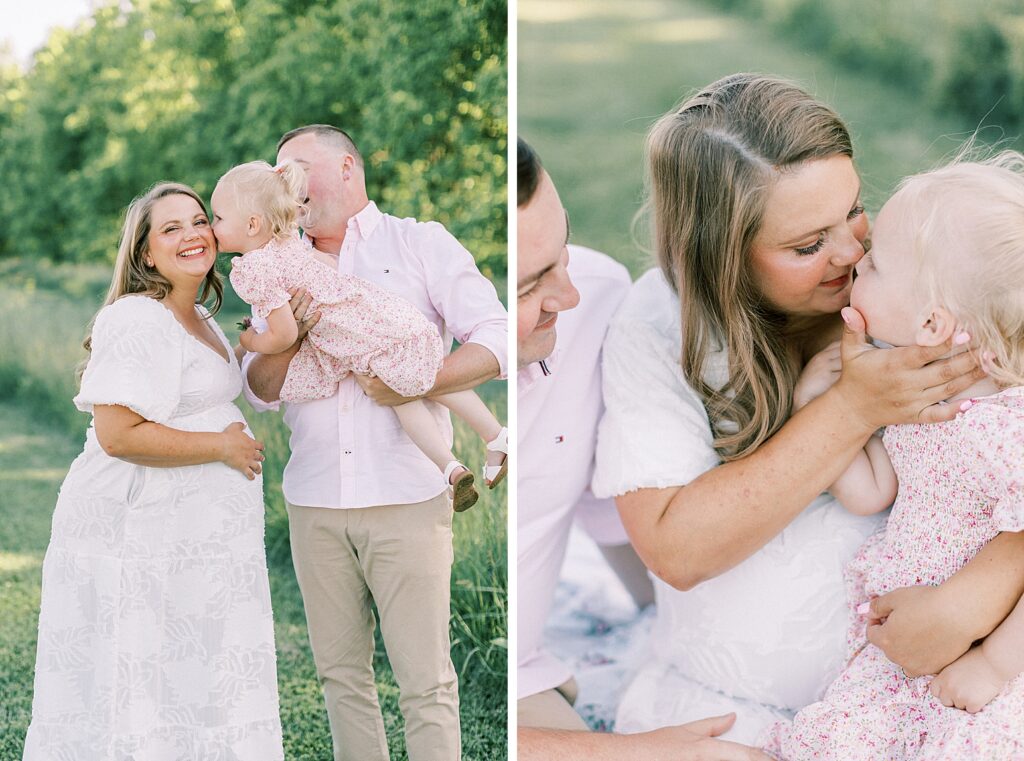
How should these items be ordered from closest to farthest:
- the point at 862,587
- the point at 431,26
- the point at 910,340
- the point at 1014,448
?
1. the point at 1014,448
2. the point at 910,340
3. the point at 862,587
4. the point at 431,26

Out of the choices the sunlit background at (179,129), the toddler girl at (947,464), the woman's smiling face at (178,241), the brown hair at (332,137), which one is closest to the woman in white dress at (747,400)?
the toddler girl at (947,464)

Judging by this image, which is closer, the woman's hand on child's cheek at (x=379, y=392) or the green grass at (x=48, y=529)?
the woman's hand on child's cheek at (x=379, y=392)

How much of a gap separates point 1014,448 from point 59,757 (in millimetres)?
2258

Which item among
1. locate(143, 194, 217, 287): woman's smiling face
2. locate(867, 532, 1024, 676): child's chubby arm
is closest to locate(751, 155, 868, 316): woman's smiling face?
locate(867, 532, 1024, 676): child's chubby arm

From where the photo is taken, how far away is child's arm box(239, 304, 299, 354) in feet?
7.87

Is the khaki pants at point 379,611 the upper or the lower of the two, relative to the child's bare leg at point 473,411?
lower

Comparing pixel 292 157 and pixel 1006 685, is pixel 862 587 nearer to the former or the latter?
pixel 1006 685

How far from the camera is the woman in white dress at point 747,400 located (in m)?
2.30

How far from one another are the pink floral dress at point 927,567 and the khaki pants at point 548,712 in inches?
25.3

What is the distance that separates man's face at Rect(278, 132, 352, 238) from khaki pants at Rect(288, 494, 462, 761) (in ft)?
2.34

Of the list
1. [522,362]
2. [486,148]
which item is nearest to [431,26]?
[486,148]

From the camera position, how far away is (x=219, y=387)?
252cm

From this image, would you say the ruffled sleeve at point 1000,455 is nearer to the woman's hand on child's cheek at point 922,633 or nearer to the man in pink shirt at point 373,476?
the woman's hand on child's cheek at point 922,633

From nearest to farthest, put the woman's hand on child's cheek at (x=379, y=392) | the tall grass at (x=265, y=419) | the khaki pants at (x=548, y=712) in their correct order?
the woman's hand on child's cheek at (x=379, y=392)
the khaki pants at (x=548, y=712)
the tall grass at (x=265, y=419)
